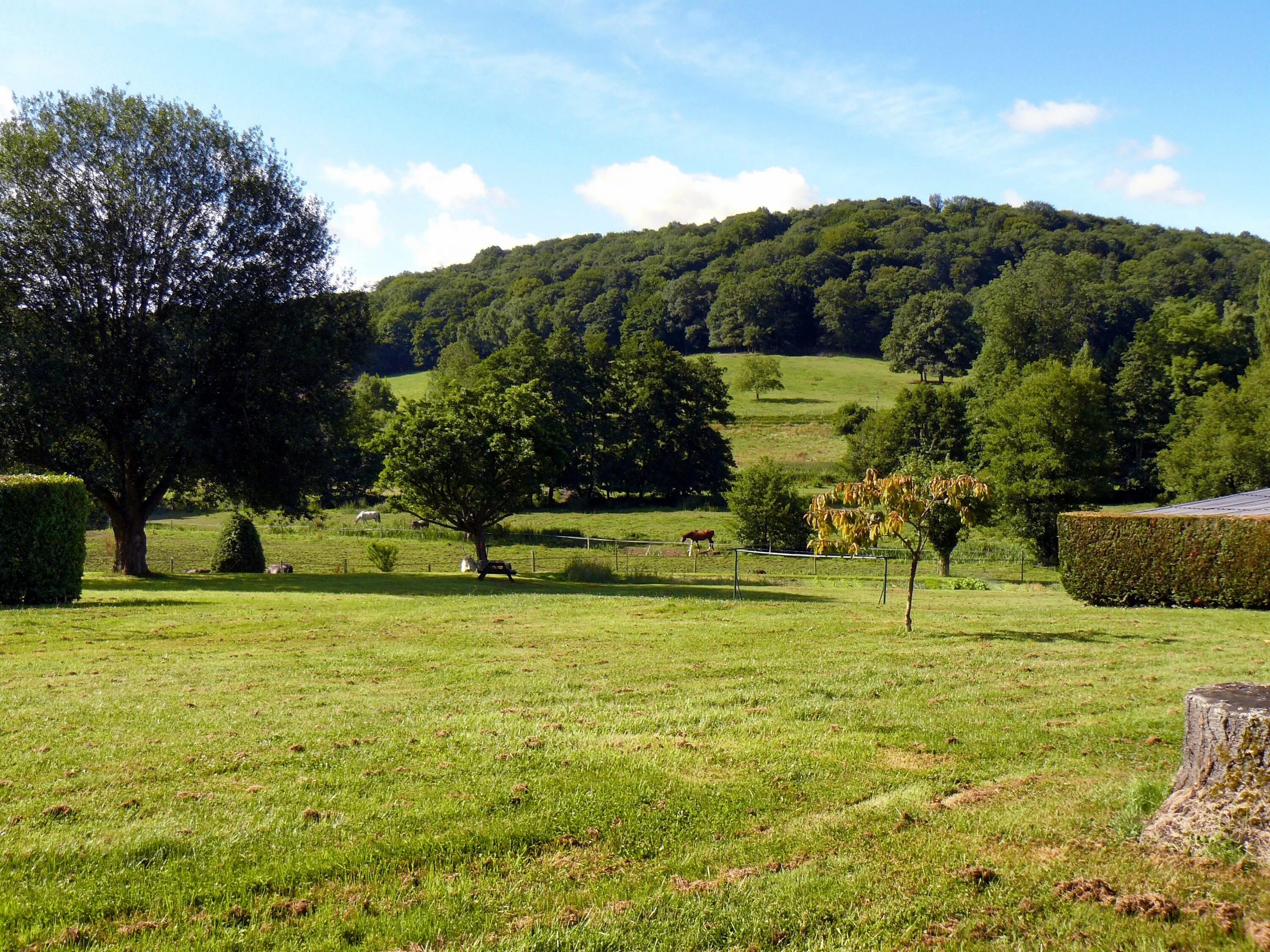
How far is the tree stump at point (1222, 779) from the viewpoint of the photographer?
15.3 feet

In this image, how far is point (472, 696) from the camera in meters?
9.29

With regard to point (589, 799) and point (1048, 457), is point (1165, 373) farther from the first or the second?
point (589, 799)

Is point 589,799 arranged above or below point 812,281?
below

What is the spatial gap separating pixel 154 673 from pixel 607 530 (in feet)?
145

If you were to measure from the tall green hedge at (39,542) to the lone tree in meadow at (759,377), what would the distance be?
8407cm

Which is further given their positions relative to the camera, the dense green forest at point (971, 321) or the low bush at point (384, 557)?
the dense green forest at point (971, 321)

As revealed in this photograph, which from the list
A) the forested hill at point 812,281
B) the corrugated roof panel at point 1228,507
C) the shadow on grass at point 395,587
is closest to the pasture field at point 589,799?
the shadow on grass at point 395,587

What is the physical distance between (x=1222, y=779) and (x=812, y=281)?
5132 inches

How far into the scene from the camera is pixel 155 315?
27688 millimetres

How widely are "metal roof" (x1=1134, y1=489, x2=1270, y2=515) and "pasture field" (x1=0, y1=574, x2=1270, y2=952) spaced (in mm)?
13106

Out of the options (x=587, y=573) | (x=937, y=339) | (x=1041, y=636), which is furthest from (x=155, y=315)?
(x=937, y=339)

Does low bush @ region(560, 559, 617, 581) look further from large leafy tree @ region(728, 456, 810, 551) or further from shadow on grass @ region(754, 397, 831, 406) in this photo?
shadow on grass @ region(754, 397, 831, 406)

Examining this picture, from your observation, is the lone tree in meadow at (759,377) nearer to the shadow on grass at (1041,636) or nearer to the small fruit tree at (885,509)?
the shadow on grass at (1041,636)

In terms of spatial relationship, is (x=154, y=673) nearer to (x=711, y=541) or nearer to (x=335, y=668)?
(x=335, y=668)
